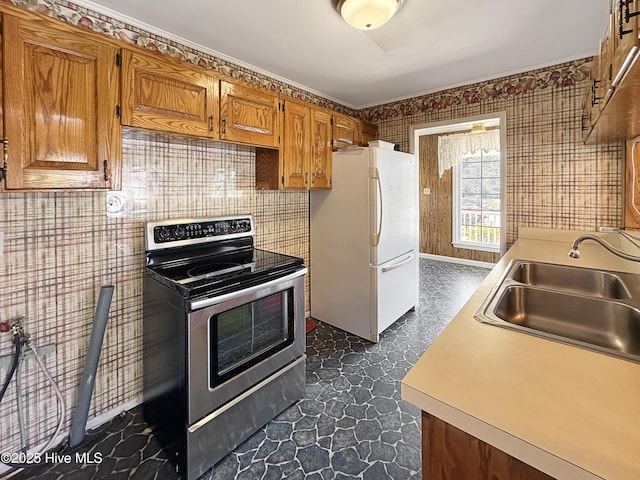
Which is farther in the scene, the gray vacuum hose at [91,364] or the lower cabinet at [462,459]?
the gray vacuum hose at [91,364]

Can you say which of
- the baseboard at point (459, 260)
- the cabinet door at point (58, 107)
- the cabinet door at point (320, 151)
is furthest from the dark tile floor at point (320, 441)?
the baseboard at point (459, 260)

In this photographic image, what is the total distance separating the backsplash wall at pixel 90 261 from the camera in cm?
154

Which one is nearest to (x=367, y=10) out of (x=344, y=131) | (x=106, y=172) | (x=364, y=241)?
(x=344, y=131)

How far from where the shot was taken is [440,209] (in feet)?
19.7

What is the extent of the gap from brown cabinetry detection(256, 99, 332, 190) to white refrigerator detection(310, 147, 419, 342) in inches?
8.2

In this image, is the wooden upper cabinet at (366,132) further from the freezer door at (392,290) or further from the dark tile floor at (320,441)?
the dark tile floor at (320,441)

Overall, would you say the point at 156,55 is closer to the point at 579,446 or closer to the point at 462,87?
the point at 579,446

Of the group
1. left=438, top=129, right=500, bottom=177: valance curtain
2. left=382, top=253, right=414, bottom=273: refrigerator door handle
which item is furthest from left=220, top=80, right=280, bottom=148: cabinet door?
left=438, top=129, right=500, bottom=177: valance curtain

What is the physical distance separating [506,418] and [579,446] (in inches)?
4.6

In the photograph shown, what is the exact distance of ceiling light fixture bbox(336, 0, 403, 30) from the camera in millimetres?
1573

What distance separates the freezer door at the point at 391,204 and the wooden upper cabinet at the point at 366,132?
557mm

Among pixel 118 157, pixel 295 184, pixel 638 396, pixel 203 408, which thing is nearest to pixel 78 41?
pixel 118 157

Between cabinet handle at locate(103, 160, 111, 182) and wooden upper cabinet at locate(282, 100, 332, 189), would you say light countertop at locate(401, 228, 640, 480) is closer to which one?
cabinet handle at locate(103, 160, 111, 182)

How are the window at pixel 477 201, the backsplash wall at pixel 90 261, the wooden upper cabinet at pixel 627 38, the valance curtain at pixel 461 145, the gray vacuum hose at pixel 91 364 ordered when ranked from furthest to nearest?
1. the window at pixel 477 201
2. the valance curtain at pixel 461 145
3. the gray vacuum hose at pixel 91 364
4. the backsplash wall at pixel 90 261
5. the wooden upper cabinet at pixel 627 38
